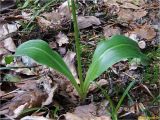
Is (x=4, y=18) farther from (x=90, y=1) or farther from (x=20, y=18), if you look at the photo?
(x=90, y=1)

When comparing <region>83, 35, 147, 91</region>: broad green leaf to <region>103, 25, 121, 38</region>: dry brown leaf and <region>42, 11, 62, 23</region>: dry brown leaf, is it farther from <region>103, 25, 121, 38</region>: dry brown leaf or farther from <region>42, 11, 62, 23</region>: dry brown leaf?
<region>42, 11, 62, 23</region>: dry brown leaf

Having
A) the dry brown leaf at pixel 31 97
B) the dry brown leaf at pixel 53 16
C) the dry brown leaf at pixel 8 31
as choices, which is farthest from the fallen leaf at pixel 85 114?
the dry brown leaf at pixel 53 16

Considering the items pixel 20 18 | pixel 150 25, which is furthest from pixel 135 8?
pixel 20 18

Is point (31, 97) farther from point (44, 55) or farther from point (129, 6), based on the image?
point (129, 6)

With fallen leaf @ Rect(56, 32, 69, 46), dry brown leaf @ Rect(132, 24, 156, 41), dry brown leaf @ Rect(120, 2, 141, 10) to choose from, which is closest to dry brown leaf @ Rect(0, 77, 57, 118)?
fallen leaf @ Rect(56, 32, 69, 46)

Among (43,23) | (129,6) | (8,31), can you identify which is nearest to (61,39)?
(43,23)

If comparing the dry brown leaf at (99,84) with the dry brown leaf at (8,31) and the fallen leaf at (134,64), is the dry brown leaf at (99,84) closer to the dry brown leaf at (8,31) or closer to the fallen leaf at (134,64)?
the fallen leaf at (134,64)
